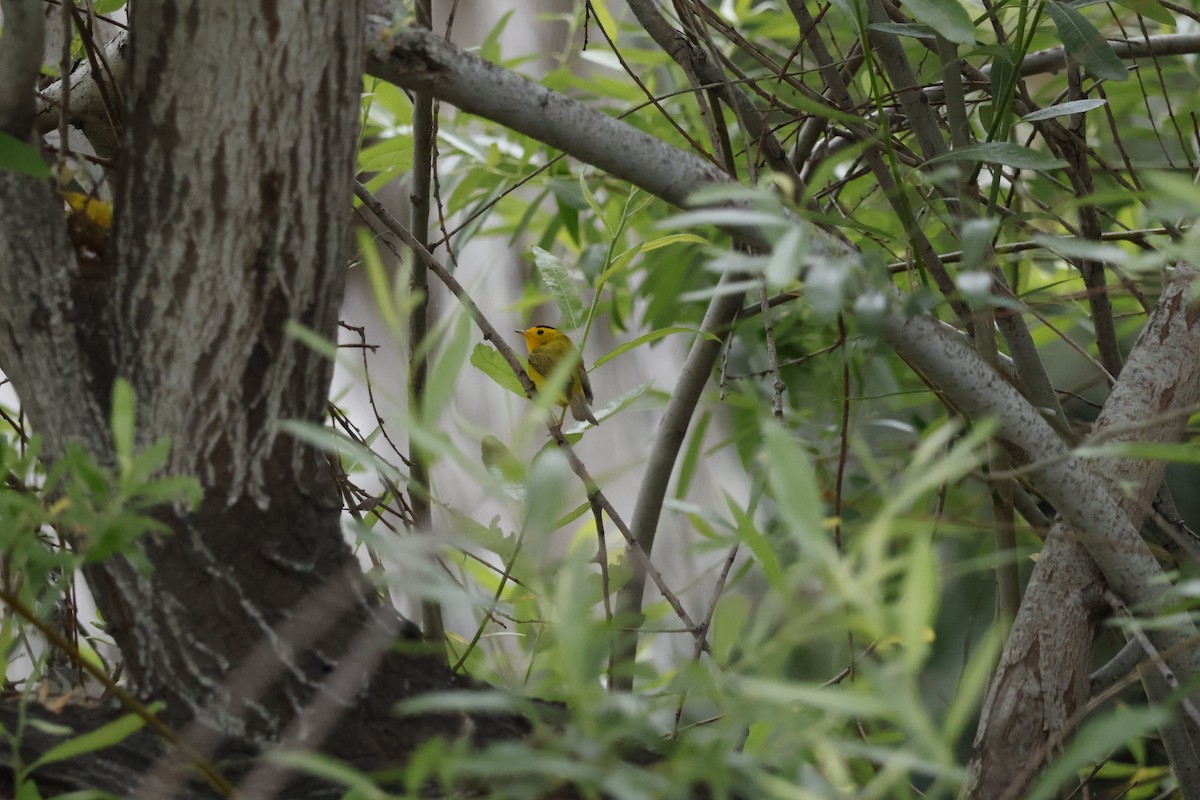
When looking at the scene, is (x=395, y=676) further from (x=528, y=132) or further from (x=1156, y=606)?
(x=1156, y=606)

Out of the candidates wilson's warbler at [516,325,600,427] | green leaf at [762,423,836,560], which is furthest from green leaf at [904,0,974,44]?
wilson's warbler at [516,325,600,427]

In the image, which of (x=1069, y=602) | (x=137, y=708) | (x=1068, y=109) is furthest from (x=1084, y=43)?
(x=137, y=708)

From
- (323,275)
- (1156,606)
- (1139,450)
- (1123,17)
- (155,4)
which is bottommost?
(1156,606)

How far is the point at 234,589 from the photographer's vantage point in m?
0.43

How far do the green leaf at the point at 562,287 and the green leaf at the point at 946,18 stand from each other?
268 millimetres

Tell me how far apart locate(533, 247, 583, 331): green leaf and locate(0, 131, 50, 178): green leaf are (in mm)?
334

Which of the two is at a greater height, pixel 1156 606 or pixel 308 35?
pixel 308 35

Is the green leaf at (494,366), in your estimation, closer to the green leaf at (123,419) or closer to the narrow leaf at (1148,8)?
the green leaf at (123,419)

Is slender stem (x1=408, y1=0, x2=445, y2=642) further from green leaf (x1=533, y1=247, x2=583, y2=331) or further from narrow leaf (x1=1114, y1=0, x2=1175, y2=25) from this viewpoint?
narrow leaf (x1=1114, y1=0, x2=1175, y2=25)

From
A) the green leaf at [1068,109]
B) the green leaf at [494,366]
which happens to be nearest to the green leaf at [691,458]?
the green leaf at [494,366]

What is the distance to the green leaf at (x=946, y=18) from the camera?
0.51 m

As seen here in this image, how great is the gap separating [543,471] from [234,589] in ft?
0.68

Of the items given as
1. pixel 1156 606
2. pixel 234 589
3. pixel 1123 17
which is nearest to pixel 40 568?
pixel 234 589

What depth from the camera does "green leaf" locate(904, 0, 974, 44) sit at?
511 millimetres
